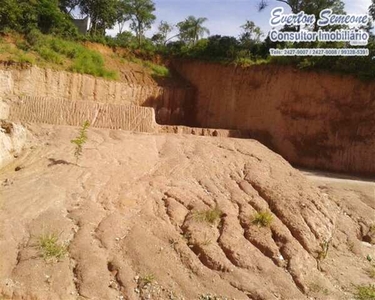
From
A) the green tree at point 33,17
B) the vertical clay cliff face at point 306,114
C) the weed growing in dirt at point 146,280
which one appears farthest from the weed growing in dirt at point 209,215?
the green tree at point 33,17

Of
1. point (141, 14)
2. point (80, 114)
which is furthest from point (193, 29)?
point (80, 114)

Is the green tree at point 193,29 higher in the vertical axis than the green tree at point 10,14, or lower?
higher

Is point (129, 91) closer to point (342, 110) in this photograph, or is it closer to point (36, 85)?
point (36, 85)

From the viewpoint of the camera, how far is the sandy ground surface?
16.0 feet

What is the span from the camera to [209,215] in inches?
242

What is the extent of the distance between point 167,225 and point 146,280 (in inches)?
44.5

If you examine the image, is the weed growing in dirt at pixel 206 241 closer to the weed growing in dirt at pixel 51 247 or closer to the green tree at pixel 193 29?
the weed growing in dirt at pixel 51 247

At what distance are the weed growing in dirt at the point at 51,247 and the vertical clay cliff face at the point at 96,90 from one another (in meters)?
6.78

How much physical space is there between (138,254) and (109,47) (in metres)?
15.3

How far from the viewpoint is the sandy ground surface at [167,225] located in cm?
489

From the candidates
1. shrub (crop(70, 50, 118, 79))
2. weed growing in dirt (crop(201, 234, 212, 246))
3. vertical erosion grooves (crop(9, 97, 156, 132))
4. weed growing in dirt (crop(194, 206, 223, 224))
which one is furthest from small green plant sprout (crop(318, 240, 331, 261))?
shrub (crop(70, 50, 118, 79))

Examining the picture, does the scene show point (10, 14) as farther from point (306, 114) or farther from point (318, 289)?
point (318, 289)

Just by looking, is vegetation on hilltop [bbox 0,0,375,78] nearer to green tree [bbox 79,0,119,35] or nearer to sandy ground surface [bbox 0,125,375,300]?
green tree [bbox 79,0,119,35]

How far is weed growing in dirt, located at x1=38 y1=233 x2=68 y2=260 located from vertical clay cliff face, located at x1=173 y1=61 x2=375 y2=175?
10.5 meters
